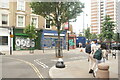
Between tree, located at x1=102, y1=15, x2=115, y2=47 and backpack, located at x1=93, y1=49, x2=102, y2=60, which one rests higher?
tree, located at x1=102, y1=15, x2=115, y2=47

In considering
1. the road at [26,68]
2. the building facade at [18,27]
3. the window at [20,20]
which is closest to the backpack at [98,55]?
the road at [26,68]

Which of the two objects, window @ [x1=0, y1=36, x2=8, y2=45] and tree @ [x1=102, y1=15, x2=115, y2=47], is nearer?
tree @ [x1=102, y1=15, x2=115, y2=47]

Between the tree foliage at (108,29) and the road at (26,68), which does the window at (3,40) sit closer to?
the road at (26,68)

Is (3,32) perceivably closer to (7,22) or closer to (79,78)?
(7,22)

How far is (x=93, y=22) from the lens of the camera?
5497 inches

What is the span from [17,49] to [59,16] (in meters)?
17.1

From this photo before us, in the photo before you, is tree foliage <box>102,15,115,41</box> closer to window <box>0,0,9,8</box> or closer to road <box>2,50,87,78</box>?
road <box>2,50,87,78</box>

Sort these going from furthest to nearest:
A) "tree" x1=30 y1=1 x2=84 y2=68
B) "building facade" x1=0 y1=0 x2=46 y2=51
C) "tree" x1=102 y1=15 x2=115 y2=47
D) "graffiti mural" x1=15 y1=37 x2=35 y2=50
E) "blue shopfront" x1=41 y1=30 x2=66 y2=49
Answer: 1. "blue shopfront" x1=41 y1=30 x2=66 y2=49
2. "graffiti mural" x1=15 y1=37 x2=35 y2=50
3. "building facade" x1=0 y1=0 x2=46 y2=51
4. "tree" x1=102 y1=15 x2=115 y2=47
5. "tree" x1=30 y1=1 x2=84 y2=68

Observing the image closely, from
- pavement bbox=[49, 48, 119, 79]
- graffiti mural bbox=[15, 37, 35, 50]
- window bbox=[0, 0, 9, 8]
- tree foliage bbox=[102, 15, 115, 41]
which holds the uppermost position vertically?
window bbox=[0, 0, 9, 8]

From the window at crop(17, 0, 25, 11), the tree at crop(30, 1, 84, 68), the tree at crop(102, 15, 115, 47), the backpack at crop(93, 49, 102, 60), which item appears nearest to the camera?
the backpack at crop(93, 49, 102, 60)

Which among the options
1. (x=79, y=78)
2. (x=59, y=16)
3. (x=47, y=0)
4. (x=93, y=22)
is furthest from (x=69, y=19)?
(x=93, y=22)

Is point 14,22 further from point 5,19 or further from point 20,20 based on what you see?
point 5,19

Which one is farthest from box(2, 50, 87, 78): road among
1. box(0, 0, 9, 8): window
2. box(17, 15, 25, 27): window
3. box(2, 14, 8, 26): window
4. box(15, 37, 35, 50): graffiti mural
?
box(0, 0, 9, 8): window

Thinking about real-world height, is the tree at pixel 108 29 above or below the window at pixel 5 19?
below
